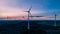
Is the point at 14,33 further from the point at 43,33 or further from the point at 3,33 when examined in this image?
the point at 43,33

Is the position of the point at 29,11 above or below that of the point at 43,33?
above

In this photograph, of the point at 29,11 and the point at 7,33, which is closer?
the point at 7,33

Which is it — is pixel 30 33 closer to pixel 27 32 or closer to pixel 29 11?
pixel 27 32

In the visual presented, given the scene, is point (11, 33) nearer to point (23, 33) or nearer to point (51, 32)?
point (23, 33)

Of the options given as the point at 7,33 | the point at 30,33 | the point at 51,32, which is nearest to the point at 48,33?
the point at 51,32

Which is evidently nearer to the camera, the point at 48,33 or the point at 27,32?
the point at 48,33

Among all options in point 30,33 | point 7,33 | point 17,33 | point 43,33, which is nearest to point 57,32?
point 43,33

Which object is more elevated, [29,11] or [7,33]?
[29,11]

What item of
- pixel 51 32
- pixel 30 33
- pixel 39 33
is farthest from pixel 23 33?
pixel 51 32
